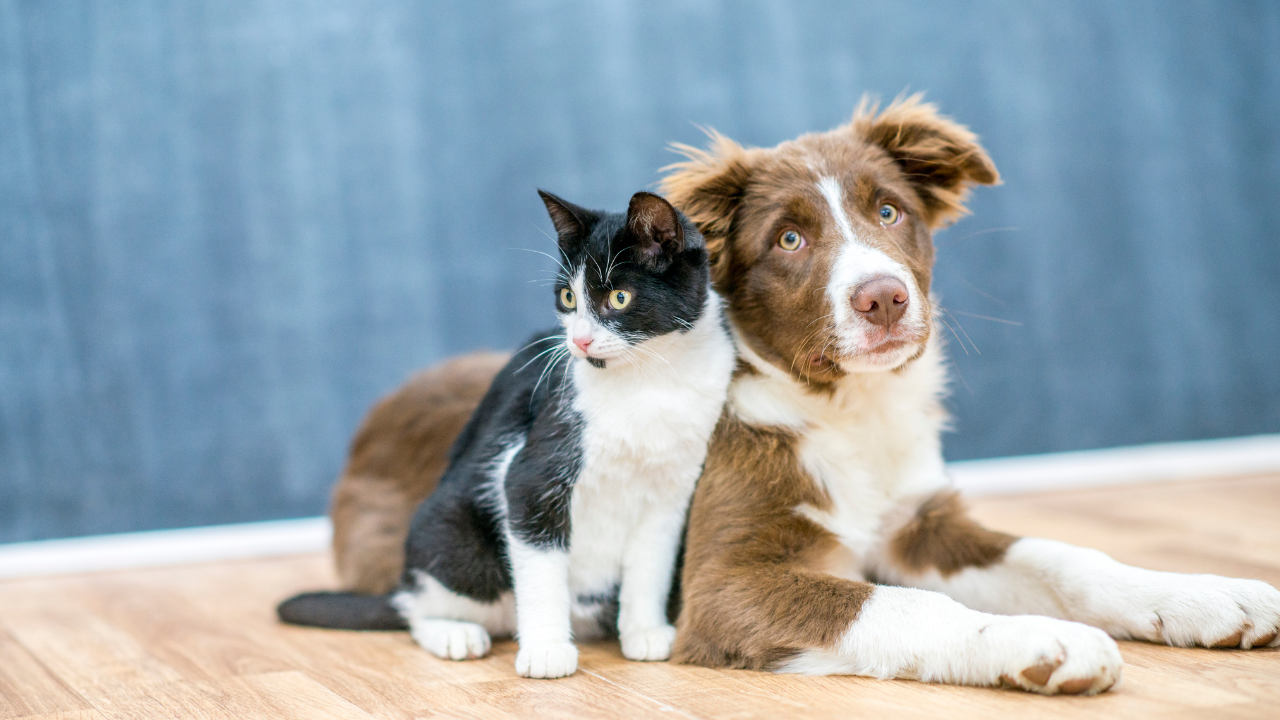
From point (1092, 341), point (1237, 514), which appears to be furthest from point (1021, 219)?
point (1237, 514)

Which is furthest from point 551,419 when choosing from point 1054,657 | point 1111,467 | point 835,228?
point 1111,467

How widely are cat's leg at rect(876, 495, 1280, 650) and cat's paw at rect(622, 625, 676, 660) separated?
0.44 metres

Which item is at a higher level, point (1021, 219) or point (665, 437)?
point (1021, 219)

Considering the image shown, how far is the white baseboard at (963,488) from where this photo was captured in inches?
111

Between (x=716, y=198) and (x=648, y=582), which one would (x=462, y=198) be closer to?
(x=716, y=198)

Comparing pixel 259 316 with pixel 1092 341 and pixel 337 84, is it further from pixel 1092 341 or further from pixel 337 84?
pixel 1092 341

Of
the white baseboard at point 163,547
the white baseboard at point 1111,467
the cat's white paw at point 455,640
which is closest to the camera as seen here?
the cat's white paw at point 455,640

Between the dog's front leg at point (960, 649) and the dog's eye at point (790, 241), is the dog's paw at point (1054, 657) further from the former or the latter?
the dog's eye at point (790, 241)

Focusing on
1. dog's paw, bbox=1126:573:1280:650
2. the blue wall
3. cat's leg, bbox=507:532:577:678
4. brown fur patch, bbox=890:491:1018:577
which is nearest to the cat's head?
cat's leg, bbox=507:532:577:678

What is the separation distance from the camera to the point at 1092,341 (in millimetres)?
3635

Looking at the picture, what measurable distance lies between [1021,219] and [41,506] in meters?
3.27

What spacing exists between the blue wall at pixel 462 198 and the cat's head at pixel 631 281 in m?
1.18

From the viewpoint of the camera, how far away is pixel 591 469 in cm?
158

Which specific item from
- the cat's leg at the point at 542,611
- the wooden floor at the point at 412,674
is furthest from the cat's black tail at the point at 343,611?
the cat's leg at the point at 542,611
